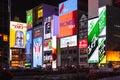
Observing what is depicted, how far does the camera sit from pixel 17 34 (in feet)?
561

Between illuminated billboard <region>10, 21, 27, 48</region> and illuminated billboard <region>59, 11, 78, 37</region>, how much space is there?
132ft

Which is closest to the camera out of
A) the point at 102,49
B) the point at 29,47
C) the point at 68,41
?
the point at 102,49

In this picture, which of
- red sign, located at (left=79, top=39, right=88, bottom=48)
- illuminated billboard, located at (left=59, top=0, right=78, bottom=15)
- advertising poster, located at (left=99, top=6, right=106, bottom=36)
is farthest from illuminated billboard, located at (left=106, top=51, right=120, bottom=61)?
Result: illuminated billboard, located at (left=59, top=0, right=78, bottom=15)

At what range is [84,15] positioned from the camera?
120m

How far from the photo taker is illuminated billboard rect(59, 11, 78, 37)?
406ft

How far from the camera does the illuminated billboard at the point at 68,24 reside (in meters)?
124

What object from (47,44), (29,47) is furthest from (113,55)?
(29,47)

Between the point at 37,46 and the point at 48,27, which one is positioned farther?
the point at 37,46

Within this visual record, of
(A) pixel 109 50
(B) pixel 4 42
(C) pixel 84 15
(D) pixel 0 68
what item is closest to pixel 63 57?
(C) pixel 84 15

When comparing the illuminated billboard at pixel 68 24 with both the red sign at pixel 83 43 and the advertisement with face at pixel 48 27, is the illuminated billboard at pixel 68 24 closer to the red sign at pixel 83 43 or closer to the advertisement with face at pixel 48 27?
the red sign at pixel 83 43

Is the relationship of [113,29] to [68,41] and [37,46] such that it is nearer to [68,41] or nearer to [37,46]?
[68,41]

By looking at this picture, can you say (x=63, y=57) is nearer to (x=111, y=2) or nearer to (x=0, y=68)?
(x=111, y=2)

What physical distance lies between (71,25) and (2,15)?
60.4 metres

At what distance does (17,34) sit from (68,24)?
52.0 metres
